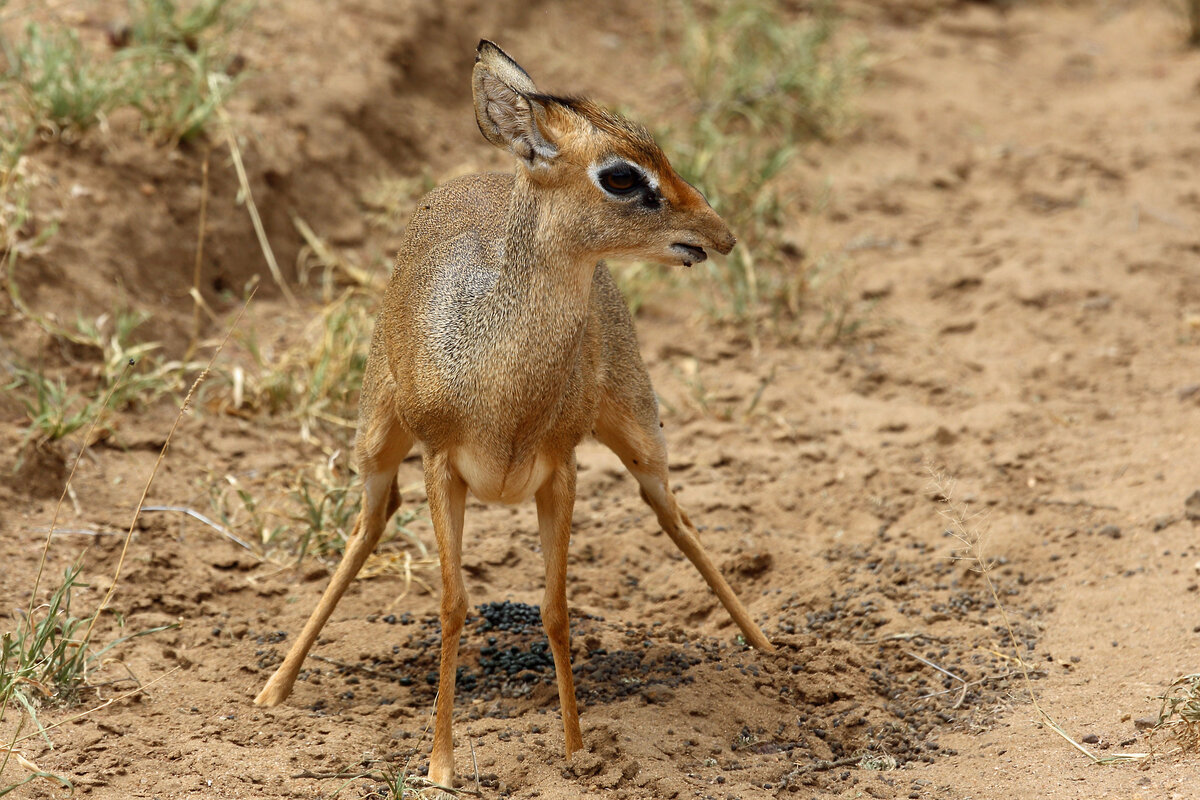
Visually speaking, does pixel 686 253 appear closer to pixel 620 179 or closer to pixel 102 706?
pixel 620 179

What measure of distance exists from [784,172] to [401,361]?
5371 millimetres

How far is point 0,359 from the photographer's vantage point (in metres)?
5.89

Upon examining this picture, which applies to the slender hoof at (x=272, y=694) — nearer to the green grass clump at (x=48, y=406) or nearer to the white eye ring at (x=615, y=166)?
the green grass clump at (x=48, y=406)

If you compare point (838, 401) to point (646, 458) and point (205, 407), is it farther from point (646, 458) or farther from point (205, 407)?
point (205, 407)

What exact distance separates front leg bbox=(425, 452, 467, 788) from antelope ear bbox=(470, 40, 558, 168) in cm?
100

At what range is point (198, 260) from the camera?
6.54 meters

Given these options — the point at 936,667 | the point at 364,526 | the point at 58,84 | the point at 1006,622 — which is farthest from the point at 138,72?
the point at 1006,622

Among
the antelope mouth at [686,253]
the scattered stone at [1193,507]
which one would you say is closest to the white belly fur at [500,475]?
the antelope mouth at [686,253]

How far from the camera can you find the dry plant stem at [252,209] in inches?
277

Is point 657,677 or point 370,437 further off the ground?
point 370,437

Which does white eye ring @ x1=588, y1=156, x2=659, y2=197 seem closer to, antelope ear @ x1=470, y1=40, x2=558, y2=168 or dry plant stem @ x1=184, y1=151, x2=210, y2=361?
antelope ear @ x1=470, y1=40, x2=558, y2=168

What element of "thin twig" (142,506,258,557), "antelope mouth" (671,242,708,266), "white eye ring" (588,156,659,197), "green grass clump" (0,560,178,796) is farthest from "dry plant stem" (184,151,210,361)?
"antelope mouth" (671,242,708,266)

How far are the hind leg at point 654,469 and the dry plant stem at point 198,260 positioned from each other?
2.55 meters

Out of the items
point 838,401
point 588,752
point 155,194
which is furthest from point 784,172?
point 588,752
